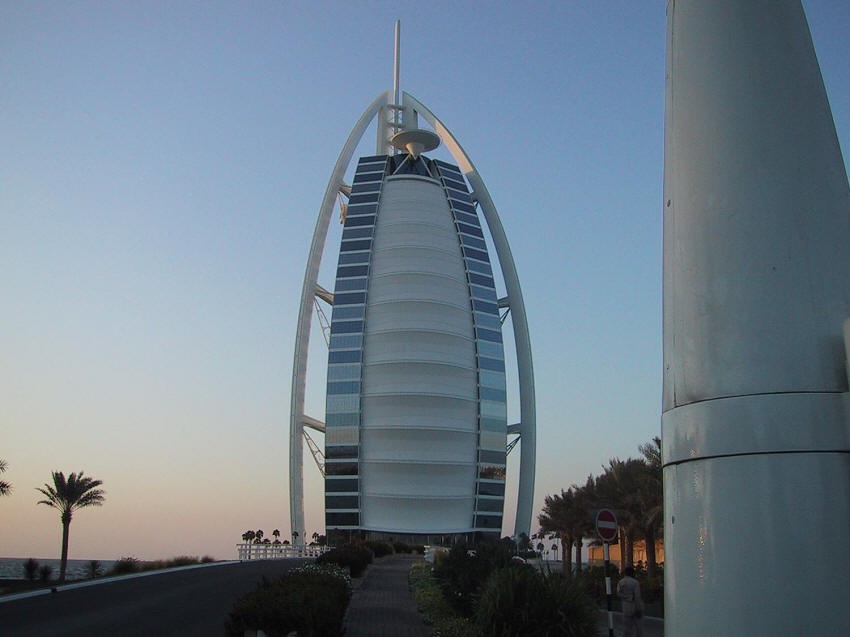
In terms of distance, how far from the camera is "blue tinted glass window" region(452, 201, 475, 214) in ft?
314

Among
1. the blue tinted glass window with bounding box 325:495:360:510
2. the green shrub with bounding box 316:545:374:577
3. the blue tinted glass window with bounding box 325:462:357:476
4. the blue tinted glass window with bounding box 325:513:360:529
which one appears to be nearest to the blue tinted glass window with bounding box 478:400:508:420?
the blue tinted glass window with bounding box 325:462:357:476

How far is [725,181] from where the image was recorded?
14.4ft

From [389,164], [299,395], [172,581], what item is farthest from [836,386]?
[389,164]

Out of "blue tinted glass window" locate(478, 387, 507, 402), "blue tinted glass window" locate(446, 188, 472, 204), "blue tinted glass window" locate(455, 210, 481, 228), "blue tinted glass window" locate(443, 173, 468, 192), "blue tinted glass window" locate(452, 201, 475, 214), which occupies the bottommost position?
"blue tinted glass window" locate(478, 387, 507, 402)

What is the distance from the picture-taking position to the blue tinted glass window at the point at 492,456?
86.6m

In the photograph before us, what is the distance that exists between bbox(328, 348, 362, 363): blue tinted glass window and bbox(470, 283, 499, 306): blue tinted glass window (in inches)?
560

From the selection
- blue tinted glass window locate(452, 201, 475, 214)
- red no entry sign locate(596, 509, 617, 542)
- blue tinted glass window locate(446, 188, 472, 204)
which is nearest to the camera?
red no entry sign locate(596, 509, 617, 542)

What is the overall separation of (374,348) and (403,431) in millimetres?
9081

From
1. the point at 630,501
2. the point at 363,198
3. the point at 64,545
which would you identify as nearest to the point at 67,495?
the point at 64,545

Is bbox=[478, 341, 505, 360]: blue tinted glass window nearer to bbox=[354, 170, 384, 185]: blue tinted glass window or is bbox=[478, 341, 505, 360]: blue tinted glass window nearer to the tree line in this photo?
bbox=[354, 170, 384, 185]: blue tinted glass window

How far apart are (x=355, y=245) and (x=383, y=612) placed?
73.6 meters

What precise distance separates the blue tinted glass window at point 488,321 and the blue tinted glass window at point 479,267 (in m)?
4.89

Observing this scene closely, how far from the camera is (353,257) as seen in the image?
91.2 meters

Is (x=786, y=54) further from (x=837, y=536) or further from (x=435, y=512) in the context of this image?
(x=435, y=512)
